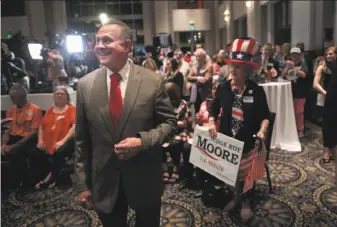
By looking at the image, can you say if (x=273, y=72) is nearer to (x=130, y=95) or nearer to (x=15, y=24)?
(x=130, y=95)

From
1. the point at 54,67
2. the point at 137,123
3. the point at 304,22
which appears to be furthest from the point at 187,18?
the point at 137,123

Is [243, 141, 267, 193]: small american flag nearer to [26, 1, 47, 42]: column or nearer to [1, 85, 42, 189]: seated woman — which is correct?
[1, 85, 42, 189]: seated woman

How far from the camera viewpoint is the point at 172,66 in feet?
16.7

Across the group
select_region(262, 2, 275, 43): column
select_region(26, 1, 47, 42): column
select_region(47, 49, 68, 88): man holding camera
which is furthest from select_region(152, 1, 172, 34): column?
select_region(47, 49, 68, 88): man holding camera

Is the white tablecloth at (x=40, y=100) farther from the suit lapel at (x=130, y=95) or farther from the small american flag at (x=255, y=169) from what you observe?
the suit lapel at (x=130, y=95)

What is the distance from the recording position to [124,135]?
1.36m

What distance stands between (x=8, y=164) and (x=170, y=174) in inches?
73.8

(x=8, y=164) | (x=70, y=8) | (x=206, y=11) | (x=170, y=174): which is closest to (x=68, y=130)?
(x=8, y=164)

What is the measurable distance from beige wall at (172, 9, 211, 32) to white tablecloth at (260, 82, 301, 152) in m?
12.2

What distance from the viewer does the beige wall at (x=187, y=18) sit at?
15688 mm

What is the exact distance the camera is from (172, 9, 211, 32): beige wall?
51.5 feet

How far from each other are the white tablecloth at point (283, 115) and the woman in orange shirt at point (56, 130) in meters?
2.60

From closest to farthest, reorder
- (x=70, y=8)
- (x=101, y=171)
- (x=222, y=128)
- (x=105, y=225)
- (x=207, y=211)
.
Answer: (x=101, y=171) < (x=105, y=225) < (x=222, y=128) < (x=207, y=211) < (x=70, y=8)

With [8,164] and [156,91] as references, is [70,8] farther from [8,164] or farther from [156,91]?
[156,91]
